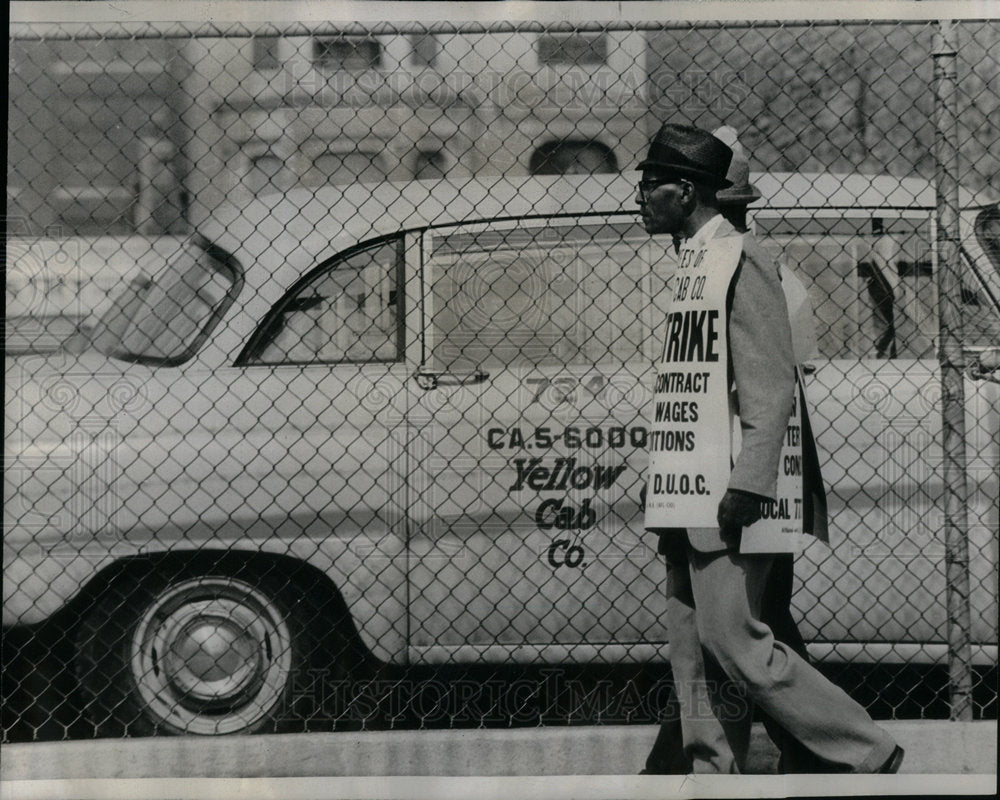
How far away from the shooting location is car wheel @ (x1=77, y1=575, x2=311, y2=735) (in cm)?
433

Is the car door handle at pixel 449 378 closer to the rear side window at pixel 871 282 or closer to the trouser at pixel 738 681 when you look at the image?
the trouser at pixel 738 681

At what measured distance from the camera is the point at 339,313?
4.39 metres

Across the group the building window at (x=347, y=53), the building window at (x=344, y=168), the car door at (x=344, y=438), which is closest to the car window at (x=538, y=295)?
the car door at (x=344, y=438)

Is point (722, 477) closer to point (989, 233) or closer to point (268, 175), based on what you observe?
point (989, 233)

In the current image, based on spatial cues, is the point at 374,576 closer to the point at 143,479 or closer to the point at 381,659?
the point at 381,659

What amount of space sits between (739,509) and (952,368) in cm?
107

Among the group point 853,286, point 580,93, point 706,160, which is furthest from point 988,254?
point 580,93

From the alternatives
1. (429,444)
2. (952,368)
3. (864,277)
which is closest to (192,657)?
(429,444)

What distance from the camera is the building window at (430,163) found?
14.0ft

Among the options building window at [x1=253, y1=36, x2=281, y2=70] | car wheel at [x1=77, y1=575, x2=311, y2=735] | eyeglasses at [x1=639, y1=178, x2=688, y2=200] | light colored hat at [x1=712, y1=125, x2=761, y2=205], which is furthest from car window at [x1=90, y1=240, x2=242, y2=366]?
light colored hat at [x1=712, y1=125, x2=761, y2=205]

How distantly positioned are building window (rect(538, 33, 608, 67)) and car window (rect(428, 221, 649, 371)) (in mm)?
521

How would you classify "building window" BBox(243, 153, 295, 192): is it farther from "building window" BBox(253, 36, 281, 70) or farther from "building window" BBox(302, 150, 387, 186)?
"building window" BBox(253, 36, 281, 70)

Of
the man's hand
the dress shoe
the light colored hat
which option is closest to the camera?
the man's hand

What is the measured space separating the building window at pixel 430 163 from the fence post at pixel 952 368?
63.7 inches
